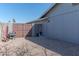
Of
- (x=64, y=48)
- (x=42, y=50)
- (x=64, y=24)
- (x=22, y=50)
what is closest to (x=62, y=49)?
(x=64, y=48)

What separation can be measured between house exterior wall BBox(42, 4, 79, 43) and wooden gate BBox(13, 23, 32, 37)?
1486 millimetres

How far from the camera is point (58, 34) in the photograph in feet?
42.0

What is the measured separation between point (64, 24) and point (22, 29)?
4947 mm

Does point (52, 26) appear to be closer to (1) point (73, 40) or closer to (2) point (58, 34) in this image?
(2) point (58, 34)

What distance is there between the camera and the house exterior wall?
10156 millimetres

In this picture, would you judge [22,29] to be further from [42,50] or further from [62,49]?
[62,49]

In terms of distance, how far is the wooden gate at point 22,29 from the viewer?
49.6ft

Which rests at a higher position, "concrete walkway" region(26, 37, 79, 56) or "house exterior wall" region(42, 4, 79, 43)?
"house exterior wall" region(42, 4, 79, 43)

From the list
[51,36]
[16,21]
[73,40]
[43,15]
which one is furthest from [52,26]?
[73,40]

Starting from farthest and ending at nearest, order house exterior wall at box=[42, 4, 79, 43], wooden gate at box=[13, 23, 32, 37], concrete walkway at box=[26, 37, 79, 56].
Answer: wooden gate at box=[13, 23, 32, 37] → house exterior wall at box=[42, 4, 79, 43] → concrete walkway at box=[26, 37, 79, 56]

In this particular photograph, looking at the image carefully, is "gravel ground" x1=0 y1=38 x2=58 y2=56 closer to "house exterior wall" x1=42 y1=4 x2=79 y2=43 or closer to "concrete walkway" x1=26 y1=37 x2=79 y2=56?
"concrete walkway" x1=26 y1=37 x2=79 y2=56

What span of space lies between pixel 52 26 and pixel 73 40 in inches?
161

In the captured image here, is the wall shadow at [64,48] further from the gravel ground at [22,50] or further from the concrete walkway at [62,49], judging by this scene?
the gravel ground at [22,50]

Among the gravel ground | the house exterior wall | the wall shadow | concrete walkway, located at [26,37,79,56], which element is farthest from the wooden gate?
concrete walkway, located at [26,37,79,56]
